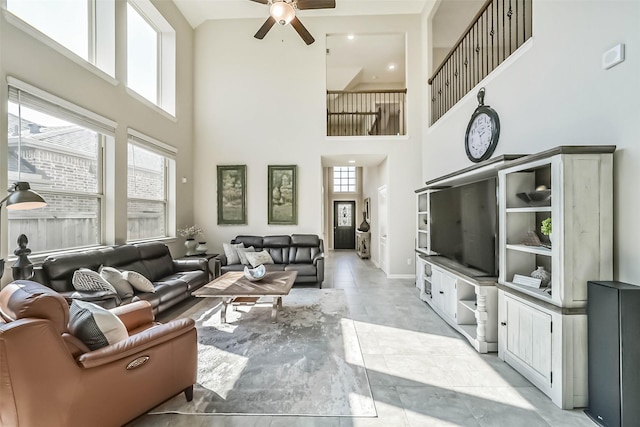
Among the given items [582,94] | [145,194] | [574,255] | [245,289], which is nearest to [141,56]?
[145,194]

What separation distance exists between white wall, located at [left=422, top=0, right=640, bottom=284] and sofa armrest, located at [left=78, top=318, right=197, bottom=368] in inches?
118

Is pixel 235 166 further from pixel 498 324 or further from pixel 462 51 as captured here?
pixel 498 324

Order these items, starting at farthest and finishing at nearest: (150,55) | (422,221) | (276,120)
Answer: (276,120) → (150,55) → (422,221)

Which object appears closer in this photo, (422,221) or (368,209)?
(422,221)

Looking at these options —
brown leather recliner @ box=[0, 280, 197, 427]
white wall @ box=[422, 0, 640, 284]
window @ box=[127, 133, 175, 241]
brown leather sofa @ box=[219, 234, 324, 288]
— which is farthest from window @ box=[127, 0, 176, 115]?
white wall @ box=[422, 0, 640, 284]

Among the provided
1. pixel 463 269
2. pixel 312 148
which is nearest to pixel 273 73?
pixel 312 148

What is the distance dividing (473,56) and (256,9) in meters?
4.43

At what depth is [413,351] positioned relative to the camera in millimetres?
2623

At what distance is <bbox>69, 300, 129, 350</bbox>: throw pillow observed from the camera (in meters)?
1.54

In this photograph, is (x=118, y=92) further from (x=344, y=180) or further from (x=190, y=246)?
(x=344, y=180)

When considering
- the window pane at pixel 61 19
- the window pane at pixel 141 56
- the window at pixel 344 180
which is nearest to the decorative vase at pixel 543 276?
the window pane at pixel 61 19

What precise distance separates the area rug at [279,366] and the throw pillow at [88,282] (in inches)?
43.2

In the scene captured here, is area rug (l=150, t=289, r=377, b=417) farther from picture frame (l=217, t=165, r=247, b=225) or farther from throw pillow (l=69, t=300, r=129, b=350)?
picture frame (l=217, t=165, r=247, b=225)

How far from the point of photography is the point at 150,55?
16.2ft
